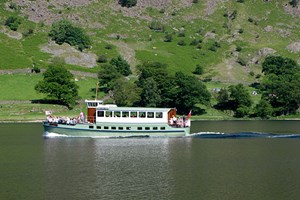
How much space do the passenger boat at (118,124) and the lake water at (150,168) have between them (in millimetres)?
3510

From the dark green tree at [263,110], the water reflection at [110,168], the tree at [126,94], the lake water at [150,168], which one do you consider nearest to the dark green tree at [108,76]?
the tree at [126,94]

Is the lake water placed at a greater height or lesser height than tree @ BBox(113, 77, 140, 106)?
lesser

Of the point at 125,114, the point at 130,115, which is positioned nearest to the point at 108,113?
the point at 125,114

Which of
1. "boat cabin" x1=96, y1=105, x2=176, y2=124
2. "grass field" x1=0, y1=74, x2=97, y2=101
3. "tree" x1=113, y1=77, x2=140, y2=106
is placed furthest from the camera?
"grass field" x1=0, y1=74, x2=97, y2=101

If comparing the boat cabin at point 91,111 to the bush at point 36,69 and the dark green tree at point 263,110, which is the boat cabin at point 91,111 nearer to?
the dark green tree at point 263,110

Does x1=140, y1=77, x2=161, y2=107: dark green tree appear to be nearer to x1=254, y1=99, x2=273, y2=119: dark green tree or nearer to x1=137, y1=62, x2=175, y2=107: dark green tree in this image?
x1=137, y1=62, x2=175, y2=107: dark green tree

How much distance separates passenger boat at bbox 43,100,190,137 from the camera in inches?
3834

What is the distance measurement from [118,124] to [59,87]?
63.7m

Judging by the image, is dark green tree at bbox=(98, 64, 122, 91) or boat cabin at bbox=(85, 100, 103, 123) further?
dark green tree at bbox=(98, 64, 122, 91)

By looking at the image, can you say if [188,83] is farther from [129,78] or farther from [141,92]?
[129,78]

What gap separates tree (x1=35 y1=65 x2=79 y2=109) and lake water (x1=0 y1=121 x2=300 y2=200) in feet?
207

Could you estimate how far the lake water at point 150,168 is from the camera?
5022 centimetres

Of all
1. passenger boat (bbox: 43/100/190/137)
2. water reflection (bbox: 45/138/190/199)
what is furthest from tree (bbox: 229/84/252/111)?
water reflection (bbox: 45/138/190/199)

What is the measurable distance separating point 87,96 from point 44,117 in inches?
1006
